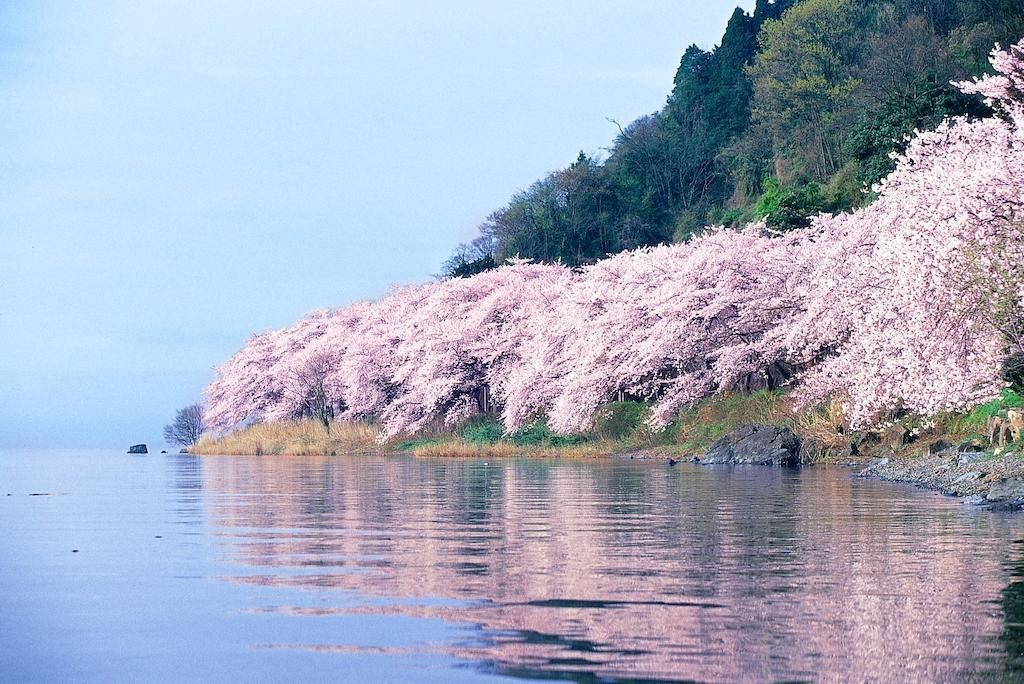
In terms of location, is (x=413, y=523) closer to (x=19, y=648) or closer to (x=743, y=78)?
(x=19, y=648)

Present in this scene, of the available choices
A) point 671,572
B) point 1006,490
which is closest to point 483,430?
point 1006,490

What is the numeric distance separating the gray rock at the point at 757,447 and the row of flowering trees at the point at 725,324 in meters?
1.92

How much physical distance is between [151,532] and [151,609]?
6.82m

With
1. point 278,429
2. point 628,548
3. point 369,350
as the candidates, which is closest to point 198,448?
point 278,429

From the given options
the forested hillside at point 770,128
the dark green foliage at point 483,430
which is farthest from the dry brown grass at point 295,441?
the forested hillside at point 770,128

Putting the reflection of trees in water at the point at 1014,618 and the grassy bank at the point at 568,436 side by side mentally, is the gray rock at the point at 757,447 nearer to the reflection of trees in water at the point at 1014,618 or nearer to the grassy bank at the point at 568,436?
the grassy bank at the point at 568,436

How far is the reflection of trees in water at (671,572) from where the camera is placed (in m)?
7.52

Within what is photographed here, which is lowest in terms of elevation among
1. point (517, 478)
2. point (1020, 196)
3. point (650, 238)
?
point (517, 478)

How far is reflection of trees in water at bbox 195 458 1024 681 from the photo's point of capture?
24.7ft

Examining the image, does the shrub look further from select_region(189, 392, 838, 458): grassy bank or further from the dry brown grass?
the dry brown grass

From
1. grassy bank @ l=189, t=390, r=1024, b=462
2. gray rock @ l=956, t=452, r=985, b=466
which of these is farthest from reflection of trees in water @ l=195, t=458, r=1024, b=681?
grassy bank @ l=189, t=390, r=1024, b=462

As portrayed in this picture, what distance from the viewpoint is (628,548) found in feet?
43.7

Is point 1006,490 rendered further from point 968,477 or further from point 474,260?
point 474,260

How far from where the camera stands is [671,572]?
11195 mm
